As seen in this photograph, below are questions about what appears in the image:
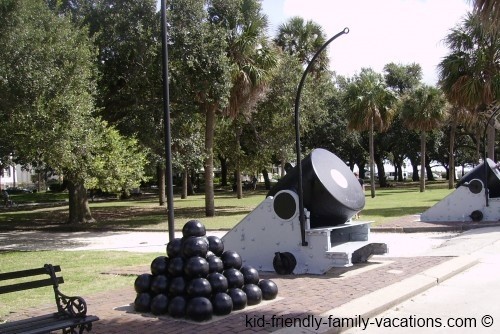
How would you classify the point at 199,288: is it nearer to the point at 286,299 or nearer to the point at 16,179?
the point at 286,299

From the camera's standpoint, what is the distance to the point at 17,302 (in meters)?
7.82

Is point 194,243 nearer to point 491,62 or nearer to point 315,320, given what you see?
point 315,320

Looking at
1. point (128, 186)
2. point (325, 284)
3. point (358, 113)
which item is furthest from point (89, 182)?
point (358, 113)

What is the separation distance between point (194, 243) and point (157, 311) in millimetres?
885

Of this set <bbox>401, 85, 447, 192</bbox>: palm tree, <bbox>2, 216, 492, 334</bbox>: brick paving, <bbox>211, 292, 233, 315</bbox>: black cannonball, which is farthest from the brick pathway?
<bbox>401, 85, 447, 192</bbox>: palm tree

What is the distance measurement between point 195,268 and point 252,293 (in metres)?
0.89

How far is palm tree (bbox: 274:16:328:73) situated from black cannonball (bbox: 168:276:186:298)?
29.8 m

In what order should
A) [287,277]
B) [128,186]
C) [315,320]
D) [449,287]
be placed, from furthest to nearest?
[128,186], [287,277], [449,287], [315,320]

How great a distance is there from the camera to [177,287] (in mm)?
6582

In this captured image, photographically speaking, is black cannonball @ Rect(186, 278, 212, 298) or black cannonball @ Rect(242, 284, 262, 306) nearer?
black cannonball @ Rect(186, 278, 212, 298)

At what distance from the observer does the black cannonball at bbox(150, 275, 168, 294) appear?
22.1 feet

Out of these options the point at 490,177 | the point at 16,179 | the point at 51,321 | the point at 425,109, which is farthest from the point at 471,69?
the point at 16,179

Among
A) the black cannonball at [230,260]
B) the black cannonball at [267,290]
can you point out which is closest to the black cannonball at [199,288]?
the black cannonball at [230,260]

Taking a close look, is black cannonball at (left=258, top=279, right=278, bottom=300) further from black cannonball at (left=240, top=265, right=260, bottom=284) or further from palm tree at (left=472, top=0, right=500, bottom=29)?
palm tree at (left=472, top=0, right=500, bottom=29)
